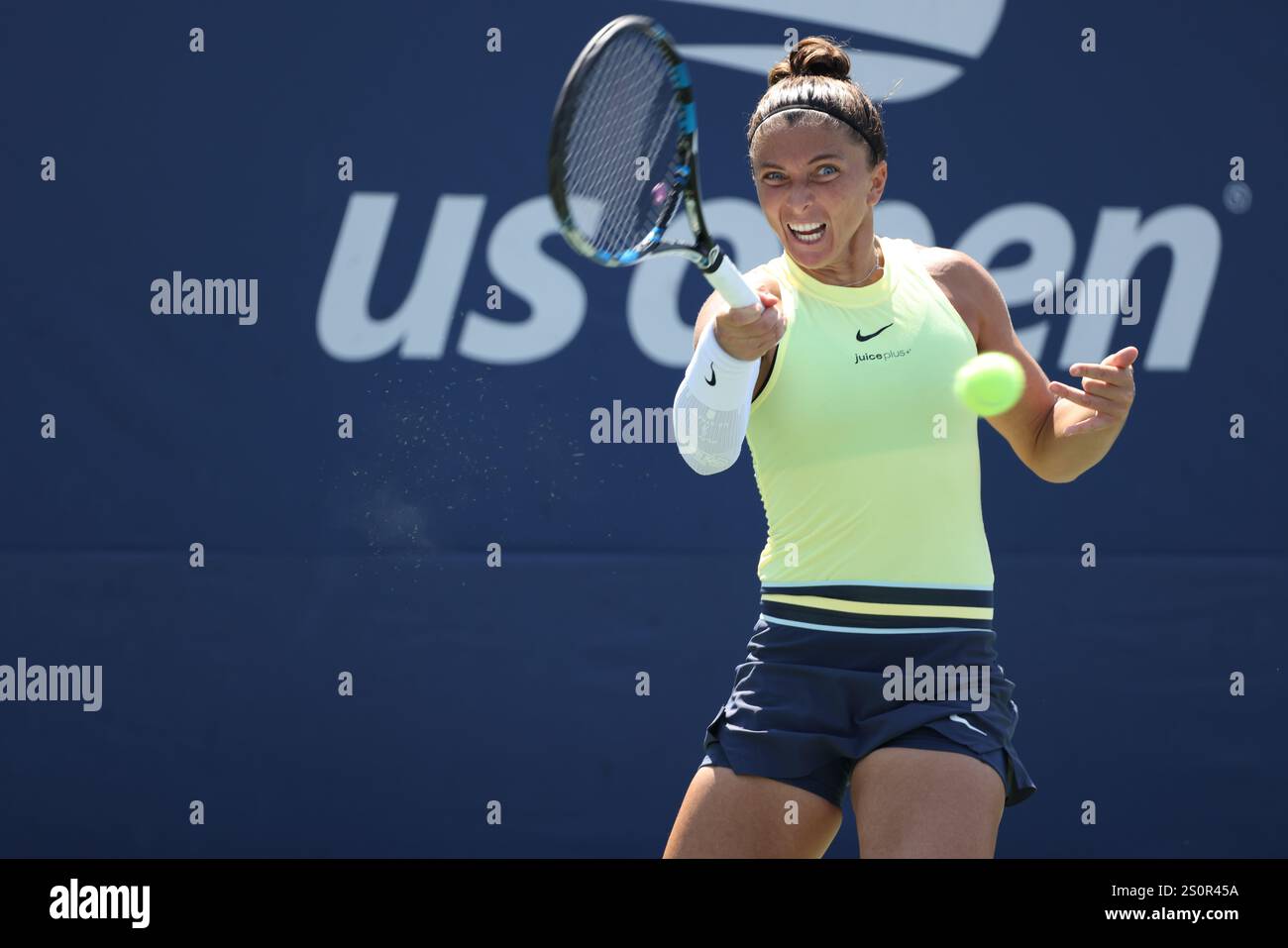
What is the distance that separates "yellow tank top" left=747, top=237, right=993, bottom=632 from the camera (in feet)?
8.31

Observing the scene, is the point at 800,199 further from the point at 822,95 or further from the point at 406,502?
the point at 406,502

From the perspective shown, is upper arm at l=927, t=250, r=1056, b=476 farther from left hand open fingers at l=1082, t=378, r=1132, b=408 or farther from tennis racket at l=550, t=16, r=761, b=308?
tennis racket at l=550, t=16, r=761, b=308

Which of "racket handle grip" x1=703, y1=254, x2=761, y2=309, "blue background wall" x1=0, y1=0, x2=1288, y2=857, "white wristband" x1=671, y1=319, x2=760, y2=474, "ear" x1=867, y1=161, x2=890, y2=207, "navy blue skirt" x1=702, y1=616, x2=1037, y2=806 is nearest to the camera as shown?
"racket handle grip" x1=703, y1=254, x2=761, y2=309

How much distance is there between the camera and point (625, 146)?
8.63 ft

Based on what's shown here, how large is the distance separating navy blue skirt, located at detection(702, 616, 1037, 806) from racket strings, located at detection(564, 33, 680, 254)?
705 mm

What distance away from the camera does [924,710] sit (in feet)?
8.06

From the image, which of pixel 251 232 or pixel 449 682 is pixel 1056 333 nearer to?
pixel 449 682

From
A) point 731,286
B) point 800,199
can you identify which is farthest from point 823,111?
point 731,286

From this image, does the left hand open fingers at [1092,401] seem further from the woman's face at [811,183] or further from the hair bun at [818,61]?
the hair bun at [818,61]

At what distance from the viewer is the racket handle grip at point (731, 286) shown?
2273mm

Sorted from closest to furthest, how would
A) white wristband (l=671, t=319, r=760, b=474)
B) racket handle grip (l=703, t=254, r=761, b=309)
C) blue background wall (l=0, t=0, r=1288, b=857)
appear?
1. racket handle grip (l=703, t=254, r=761, b=309)
2. white wristband (l=671, t=319, r=760, b=474)
3. blue background wall (l=0, t=0, r=1288, b=857)

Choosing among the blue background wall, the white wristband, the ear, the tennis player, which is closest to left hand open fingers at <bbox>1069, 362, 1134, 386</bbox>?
the tennis player

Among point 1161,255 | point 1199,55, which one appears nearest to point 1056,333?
point 1161,255

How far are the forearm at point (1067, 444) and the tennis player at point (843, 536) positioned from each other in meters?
0.08
